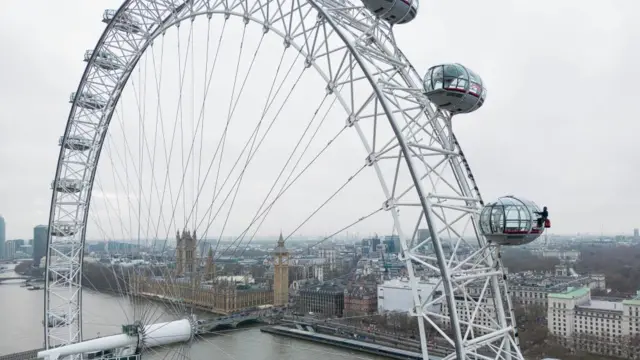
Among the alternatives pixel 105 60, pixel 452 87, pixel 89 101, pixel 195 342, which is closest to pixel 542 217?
pixel 452 87

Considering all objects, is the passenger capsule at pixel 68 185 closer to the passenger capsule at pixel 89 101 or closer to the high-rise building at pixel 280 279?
the passenger capsule at pixel 89 101

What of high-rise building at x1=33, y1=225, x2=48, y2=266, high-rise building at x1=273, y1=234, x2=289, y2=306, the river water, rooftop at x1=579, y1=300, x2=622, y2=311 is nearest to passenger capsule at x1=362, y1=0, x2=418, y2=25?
the river water

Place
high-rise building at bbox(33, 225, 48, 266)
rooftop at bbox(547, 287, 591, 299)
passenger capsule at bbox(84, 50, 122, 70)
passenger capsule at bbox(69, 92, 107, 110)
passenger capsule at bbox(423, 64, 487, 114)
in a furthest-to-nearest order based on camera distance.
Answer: high-rise building at bbox(33, 225, 48, 266) < rooftop at bbox(547, 287, 591, 299) < passenger capsule at bbox(69, 92, 107, 110) < passenger capsule at bbox(84, 50, 122, 70) < passenger capsule at bbox(423, 64, 487, 114)

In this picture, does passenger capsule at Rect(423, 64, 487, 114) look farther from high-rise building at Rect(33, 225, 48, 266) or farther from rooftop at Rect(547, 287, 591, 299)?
high-rise building at Rect(33, 225, 48, 266)

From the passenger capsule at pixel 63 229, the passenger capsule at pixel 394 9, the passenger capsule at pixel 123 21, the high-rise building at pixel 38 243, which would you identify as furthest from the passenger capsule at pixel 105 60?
the high-rise building at pixel 38 243

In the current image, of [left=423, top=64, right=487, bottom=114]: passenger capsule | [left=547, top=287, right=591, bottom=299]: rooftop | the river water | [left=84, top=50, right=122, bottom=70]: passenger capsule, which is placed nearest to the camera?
[left=423, top=64, right=487, bottom=114]: passenger capsule

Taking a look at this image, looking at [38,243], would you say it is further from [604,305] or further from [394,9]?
[394,9]
